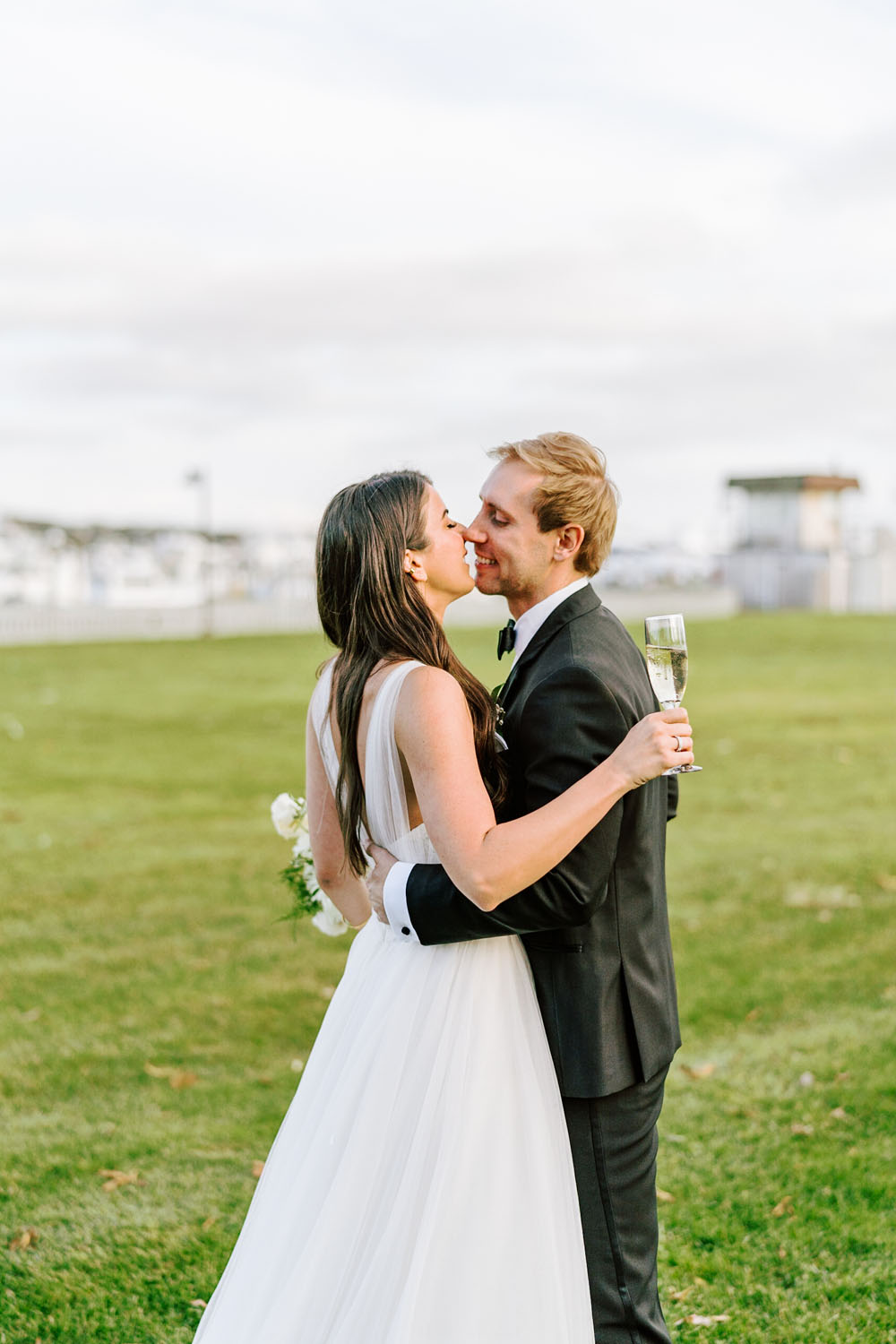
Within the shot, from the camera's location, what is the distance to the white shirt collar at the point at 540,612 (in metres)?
3.45

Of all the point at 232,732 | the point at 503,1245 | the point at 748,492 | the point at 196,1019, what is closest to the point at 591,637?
the point at 503,1245

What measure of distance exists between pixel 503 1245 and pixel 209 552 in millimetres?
46602

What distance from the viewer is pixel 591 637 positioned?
10.9 feet

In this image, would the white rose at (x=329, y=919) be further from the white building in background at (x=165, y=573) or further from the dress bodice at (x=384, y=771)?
the white building in background at (x=165, y=573)

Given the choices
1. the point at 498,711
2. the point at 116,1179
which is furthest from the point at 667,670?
the point at 116,1179

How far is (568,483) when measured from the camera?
3408 millimetres

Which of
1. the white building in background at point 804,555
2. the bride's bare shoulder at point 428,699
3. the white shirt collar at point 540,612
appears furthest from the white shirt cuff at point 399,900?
the white building in background at point 804,555

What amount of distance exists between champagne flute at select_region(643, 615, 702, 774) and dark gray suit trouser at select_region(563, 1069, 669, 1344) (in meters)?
0.92

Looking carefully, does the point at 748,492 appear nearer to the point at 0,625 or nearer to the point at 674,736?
the point at 0,625

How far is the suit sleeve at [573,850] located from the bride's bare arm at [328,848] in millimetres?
555

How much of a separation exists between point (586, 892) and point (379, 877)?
22.7 inches

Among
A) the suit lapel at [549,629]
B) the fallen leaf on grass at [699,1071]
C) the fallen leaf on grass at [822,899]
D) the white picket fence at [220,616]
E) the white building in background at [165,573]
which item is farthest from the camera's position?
the white building in background at [165,573]

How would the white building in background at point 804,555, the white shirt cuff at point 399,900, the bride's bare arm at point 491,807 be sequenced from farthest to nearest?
1. the white building in background at point 804,555
2. the white shirt cuff at point 399,900
3. the bride's bare arm at point 491,807

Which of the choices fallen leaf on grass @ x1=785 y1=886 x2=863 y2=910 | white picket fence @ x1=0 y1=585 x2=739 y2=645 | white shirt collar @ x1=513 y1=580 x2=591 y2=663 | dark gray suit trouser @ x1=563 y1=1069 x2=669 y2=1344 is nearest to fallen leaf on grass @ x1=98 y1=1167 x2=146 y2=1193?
dark gray suit trouser @ x1=563 y1=1069 x2=669 y2=1344
